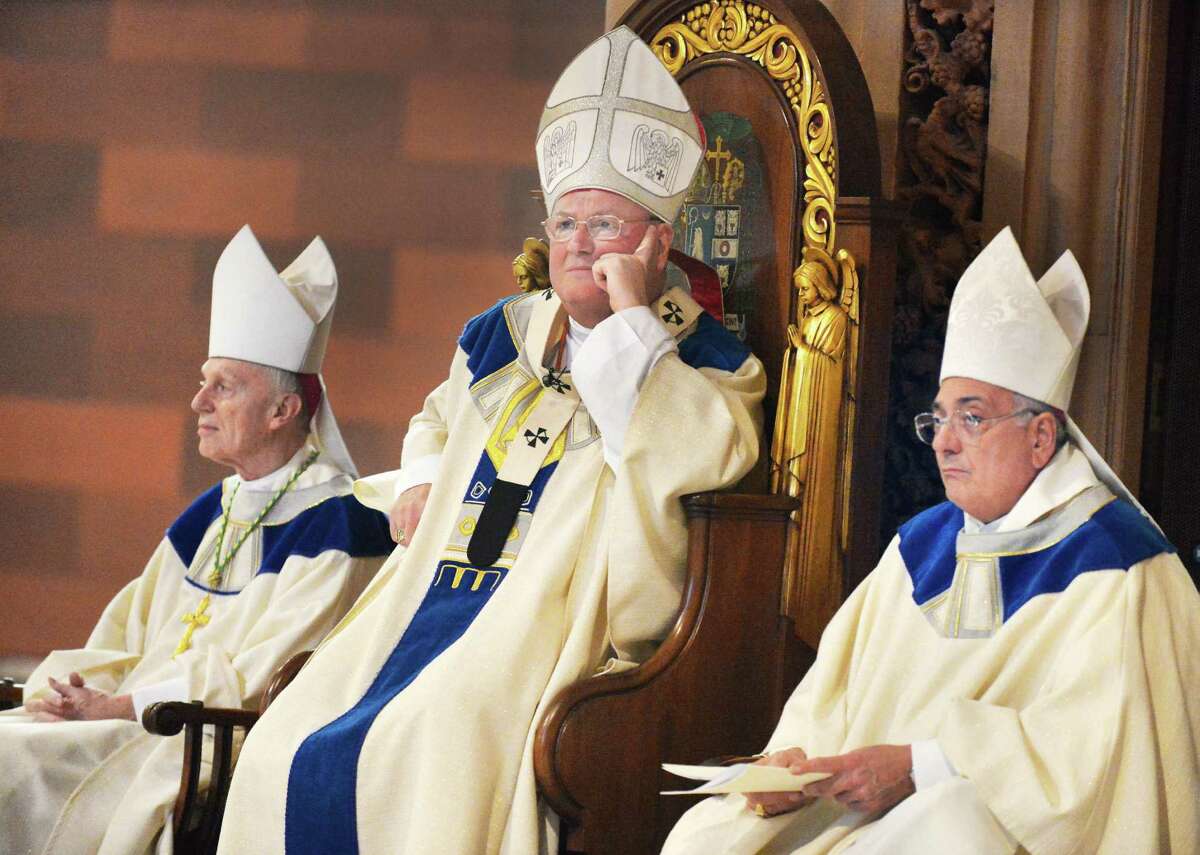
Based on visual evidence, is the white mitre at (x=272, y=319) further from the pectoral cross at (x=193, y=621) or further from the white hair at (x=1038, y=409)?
the white hair at (x=1038, y=409)

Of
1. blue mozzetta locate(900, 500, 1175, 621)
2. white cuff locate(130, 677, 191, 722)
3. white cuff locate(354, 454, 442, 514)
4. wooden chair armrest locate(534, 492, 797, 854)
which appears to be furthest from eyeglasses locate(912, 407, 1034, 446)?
white cuff locate(130, 677, 191, 722)

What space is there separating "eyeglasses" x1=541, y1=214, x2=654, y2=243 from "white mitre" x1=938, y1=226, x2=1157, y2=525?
969 mm

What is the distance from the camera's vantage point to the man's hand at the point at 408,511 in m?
4.60

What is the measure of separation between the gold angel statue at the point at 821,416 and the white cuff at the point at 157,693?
1.60 m

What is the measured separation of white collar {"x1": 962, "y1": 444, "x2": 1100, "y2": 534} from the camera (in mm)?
3486

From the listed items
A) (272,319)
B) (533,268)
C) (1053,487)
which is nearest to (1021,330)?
(1053,487)

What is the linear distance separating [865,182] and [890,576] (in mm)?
1137

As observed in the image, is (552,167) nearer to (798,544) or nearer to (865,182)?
(865,182)

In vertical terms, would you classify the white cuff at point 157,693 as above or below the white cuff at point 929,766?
below

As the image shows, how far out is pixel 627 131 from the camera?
445 cm

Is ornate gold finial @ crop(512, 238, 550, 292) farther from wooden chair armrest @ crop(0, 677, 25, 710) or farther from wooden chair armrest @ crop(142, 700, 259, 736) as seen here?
wooden chair armrest @ crop(0, 677, 25, 710)

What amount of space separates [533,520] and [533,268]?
81 centimetres

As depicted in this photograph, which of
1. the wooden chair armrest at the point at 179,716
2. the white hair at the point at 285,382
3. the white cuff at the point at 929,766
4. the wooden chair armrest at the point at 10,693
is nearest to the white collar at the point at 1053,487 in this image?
the white cuff at the point at 929,766

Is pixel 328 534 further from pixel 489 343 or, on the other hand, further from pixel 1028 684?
pixel 1028 684
